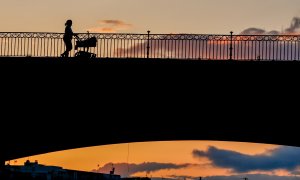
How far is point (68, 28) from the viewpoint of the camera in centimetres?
3500

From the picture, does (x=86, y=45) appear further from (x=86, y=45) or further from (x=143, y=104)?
(x=143, y=104)

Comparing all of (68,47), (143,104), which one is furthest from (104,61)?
(143,104)

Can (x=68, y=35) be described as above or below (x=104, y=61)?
above

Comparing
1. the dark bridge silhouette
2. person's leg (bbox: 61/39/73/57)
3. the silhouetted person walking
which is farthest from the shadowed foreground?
the silhouetted person walking

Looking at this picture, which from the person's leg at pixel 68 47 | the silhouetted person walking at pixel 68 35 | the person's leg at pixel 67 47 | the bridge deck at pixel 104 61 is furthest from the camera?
the person's leg at pixel 68 47

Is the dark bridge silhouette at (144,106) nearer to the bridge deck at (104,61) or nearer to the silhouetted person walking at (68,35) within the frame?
the bridge deck at (104,61)

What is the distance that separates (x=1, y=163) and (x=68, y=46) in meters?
8.18

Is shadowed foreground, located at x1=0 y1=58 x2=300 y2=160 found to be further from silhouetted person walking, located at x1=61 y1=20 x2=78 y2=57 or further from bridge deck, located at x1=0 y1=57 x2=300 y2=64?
silhouetted person walking, located at x1=61 y1=20 x2=78 y2=57

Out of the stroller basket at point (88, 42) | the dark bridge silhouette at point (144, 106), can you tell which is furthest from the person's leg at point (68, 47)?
the dark bridge silhouette at point (144, 106)

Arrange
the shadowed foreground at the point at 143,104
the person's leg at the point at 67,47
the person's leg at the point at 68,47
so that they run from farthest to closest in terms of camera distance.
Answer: the person's leg at the point at 68,47
the person's leg at the point at 67,47
the shadowed foreground at the point at 143,104

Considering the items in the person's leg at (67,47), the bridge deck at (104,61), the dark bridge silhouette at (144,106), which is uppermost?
the person's leg at (67,47)

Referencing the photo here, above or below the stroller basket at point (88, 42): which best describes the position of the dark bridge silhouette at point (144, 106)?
below

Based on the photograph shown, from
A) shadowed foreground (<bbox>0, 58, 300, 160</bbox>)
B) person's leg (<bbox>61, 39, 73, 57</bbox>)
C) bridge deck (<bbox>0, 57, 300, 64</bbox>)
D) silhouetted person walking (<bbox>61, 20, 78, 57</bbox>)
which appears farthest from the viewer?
person's leg (<bbox>61, 39, 73, 57</bbox>)

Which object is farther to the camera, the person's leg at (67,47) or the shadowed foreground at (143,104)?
the person's leg at (67,47)
